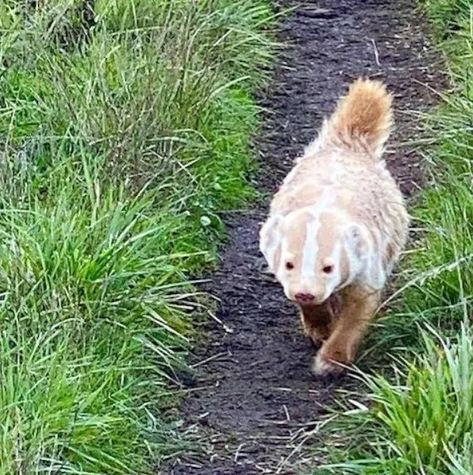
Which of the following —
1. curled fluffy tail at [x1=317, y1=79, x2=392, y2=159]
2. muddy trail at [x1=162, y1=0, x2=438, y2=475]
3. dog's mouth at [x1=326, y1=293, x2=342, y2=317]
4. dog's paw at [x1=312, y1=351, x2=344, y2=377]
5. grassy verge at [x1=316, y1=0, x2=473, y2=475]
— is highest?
curled fluffy tail at [x1=317, y1=79, x2=392, y2=159]

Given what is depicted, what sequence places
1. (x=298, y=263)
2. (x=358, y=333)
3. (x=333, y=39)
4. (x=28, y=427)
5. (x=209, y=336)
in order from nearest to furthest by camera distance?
(x=28, y=427)
(x=298, y=263)
(x=358, y=333)
(x=209, y=336)
(x=333, y=39)

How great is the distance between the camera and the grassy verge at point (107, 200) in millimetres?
4812

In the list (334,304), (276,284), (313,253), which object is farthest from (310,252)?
(276,284)

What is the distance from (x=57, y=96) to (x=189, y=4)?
46.3 inches

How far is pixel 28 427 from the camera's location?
4.50 metres

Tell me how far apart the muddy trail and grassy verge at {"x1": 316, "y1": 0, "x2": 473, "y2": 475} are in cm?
26

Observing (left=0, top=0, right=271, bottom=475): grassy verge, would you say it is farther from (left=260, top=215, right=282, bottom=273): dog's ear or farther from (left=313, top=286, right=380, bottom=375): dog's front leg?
(left=313, top=286, right=380, bottom=375): dog's front leg

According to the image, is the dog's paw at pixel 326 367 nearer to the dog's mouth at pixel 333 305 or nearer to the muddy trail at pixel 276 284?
the muddy trail at pixel 276 284

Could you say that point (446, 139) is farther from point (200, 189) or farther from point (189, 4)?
point (189, 4)

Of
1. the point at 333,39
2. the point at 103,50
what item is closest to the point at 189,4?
the point at 103,50

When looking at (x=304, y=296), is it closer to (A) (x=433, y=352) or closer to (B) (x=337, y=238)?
(B) (x=337, y=238)

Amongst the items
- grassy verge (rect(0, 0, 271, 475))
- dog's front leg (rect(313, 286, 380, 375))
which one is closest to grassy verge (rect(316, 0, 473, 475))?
dog's front leg (rect(313, 286, 380, 375))

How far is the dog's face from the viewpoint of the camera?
5.17 metres

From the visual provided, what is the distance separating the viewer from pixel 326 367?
5559mm
